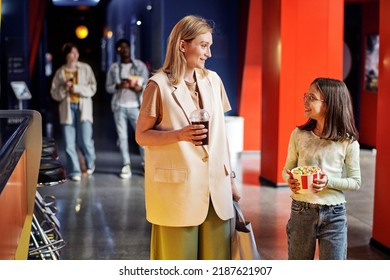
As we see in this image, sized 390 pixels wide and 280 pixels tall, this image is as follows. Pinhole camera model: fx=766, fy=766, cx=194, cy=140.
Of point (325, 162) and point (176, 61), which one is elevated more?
point (176, 61)

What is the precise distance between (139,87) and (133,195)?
1307 mm

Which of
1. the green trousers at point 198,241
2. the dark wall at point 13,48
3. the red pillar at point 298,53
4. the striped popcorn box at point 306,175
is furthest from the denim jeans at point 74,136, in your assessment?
the striped popcorn box at point 306,175

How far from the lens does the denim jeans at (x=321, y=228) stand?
308 centimetres

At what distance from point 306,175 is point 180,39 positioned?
70cm

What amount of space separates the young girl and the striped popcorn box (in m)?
0.10

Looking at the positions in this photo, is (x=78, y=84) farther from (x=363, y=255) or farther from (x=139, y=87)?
(x=363, y=255)

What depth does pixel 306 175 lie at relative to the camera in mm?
2914

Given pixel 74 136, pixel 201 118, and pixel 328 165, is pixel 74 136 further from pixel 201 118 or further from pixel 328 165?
pixel 201 118

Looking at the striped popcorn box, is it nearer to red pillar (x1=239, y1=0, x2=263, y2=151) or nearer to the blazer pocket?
the blazer pocket

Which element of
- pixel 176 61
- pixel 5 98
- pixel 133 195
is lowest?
pixel 133 195

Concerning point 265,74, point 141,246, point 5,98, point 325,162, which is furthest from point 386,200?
point 5,98

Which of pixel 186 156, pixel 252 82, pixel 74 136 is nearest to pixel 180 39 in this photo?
pixel 186 156

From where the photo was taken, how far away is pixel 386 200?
16.3 ft

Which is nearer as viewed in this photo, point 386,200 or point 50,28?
point 386,200
